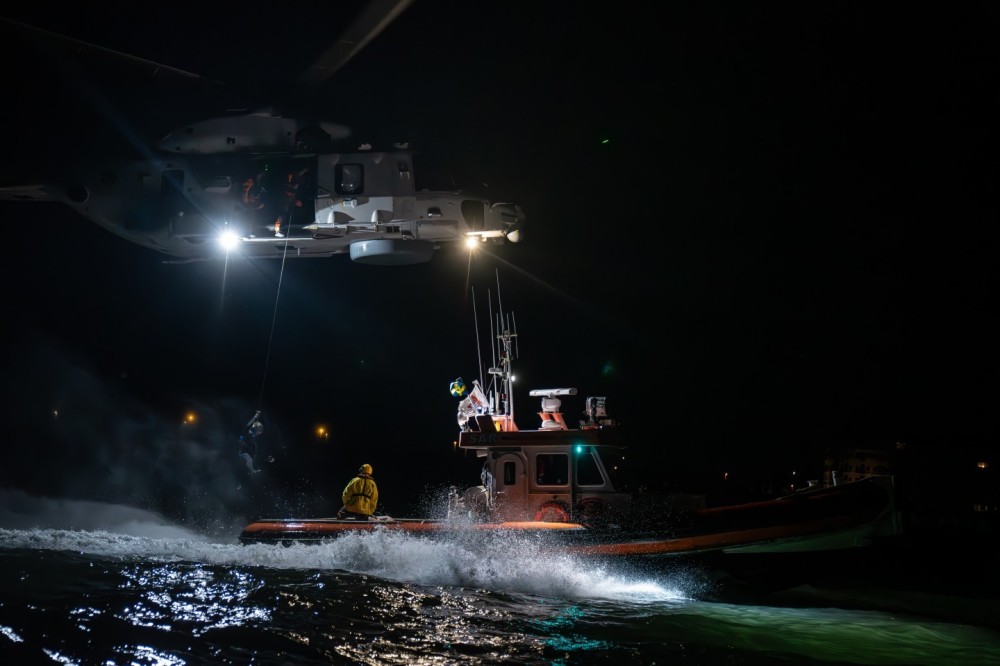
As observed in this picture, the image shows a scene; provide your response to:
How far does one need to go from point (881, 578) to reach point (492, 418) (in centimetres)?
987

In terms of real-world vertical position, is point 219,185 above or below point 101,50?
below

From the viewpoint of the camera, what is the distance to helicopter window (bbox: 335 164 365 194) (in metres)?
11.9

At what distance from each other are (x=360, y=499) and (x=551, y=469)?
2813mm

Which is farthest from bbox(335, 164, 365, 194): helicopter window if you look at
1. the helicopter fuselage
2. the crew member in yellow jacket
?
the crew member in yellow jacket

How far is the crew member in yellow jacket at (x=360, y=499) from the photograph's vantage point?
9.76 meters

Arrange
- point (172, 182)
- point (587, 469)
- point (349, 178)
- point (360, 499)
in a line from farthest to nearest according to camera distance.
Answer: point (172, 182) < point (349, 178) < point (360, 499) < point (587, 469)

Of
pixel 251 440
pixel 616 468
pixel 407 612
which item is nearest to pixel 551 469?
pixel 616 468

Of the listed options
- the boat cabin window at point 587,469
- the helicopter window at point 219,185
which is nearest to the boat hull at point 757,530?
the boat cabin window at point 587,469

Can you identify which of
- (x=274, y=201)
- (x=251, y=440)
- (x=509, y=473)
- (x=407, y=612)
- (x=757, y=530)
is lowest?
(x=407, y=612)

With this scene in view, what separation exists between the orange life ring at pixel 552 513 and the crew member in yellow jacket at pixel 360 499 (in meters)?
2.51

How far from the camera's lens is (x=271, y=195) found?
12.2m

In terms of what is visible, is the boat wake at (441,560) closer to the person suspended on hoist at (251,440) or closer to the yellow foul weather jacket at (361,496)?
the yellow foul weather jacket at (361,496)

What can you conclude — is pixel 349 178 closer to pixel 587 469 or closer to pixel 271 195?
pixel 271 195

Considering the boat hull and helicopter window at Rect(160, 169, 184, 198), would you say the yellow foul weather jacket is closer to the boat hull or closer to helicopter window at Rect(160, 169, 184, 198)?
the boat hull
